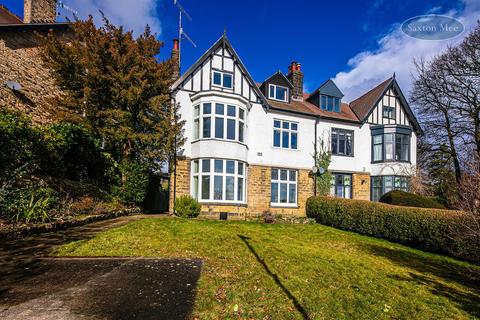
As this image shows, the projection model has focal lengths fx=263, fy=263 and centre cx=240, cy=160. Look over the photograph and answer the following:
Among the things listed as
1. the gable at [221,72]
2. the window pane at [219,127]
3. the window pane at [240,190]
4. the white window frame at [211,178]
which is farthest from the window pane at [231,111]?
the window pane at [240,190]

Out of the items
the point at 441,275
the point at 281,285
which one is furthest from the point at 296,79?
the point at 281,285

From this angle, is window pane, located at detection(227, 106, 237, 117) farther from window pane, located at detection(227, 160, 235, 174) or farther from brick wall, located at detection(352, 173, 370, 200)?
brick wall, located at detection(352, 173, 370, 200)

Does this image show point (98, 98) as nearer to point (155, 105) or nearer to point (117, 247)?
point (155, 105)

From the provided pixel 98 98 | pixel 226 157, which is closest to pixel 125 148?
A: pixel 98 98

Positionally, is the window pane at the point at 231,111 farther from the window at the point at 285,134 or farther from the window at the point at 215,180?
the window at the point at 285,134

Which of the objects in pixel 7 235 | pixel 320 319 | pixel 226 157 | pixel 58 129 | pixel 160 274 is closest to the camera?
pixel 320 319

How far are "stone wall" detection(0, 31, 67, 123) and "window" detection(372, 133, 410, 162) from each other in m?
20.9

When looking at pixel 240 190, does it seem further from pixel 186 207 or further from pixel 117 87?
pixel 117 87

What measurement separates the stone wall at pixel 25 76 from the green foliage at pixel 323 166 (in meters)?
15.8

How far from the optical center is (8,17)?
1731cm

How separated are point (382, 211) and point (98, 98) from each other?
15.1 metres

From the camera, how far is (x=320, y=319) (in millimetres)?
3828

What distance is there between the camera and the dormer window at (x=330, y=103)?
68.6 ft

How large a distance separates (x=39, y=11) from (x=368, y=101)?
83.2 ft
